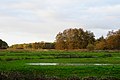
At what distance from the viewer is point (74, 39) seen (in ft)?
397

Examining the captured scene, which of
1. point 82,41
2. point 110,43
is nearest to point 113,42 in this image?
point 110,43

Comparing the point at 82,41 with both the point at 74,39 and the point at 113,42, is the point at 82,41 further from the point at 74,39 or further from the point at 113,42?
the point at 113,42

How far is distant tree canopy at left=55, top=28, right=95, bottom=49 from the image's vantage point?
391ft

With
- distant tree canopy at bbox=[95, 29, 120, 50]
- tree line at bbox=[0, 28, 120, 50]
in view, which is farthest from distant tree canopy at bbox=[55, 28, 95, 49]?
distant tree canopy at bbox=[95, 29, 120, 50]

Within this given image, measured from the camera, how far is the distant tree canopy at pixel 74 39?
11931cm

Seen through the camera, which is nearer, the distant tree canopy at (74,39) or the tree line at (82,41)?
the tree line at (82,41)

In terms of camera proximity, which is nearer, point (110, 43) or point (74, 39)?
point (110, 43)

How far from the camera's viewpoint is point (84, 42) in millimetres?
121875

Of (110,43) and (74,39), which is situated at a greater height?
(74,39)

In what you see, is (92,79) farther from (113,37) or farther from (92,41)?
(92,41)

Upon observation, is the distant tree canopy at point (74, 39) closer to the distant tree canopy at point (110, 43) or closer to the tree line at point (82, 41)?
the tree line at point (82, 41)

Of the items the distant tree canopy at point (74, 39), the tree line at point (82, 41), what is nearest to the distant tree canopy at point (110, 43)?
the tree line at point (82, 41)

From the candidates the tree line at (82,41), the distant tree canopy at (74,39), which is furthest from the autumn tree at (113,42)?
the distant tree canopy at (74,39)

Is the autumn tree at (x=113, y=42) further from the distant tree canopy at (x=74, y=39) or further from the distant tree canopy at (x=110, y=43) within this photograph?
the distant tree canopy at (x=74, y=39)
